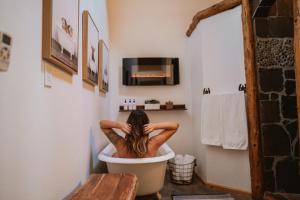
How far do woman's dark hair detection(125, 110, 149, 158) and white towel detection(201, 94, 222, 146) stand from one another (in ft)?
3.65

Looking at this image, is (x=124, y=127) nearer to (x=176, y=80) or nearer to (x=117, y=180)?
(x=117, y=180)

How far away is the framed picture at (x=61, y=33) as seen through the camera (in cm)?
119

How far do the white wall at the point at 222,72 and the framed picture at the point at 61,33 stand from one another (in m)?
1.99

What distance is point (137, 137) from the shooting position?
2.20 meters

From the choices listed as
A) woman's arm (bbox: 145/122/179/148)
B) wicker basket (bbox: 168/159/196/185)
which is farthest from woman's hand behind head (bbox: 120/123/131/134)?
wicker basket (bbox: 168/159/196/185)

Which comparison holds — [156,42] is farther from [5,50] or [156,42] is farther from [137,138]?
[5,50]

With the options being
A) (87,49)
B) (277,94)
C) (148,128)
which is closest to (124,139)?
(148,128)

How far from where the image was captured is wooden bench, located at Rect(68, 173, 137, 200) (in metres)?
1.13

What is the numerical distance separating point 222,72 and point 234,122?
0.73m

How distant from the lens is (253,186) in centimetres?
257

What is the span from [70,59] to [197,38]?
7.73ft

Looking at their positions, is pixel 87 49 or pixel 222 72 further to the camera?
pixel 222 72

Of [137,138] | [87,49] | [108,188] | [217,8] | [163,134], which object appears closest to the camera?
[108,188]

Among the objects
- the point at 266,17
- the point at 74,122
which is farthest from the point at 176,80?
the point at 74,122
